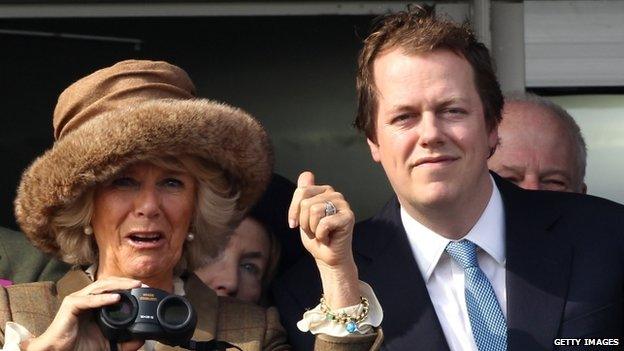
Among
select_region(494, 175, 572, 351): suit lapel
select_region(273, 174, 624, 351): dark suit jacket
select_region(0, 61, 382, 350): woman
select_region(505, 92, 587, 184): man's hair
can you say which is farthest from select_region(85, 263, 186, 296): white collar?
select_region(505, 92, 587, 184): man's hair

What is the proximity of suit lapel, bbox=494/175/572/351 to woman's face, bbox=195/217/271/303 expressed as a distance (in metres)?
0.67

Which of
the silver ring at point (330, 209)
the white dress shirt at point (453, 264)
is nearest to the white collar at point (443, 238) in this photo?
the white dress shirt at point (453, 264)

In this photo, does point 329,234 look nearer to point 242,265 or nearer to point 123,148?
point 123,148

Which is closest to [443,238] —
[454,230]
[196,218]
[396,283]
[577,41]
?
[454,230]

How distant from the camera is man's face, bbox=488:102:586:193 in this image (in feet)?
12.8

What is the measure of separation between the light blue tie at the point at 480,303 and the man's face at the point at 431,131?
0.11 meters

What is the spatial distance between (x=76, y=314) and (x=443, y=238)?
85 cm

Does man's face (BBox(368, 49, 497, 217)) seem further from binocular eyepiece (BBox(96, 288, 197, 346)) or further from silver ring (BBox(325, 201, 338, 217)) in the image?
binocular eyepiece (BBox(96, 288, 197, 346))

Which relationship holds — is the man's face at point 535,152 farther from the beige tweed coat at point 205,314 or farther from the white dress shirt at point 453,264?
the beige tweed coat at point 205,314

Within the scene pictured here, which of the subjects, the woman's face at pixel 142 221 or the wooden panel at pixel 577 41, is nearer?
the woman's face at pixel 142 221

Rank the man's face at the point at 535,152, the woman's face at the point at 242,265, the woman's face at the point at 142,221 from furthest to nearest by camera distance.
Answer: the man's face at the point at 535,152, the woman's face at the point at 242,265, the woman's face at the point at 142,221

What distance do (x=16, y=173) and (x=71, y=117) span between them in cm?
168

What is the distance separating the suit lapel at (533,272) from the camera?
3188 millimetres

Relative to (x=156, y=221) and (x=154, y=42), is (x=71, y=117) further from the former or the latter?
(x=154, y=42)
